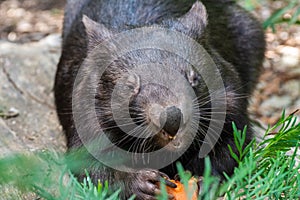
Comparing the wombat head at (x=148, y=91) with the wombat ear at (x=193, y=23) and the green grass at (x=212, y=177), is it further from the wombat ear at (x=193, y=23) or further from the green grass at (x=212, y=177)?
the green grass at (x=212, y=177)

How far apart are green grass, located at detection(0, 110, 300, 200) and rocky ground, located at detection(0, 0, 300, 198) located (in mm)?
1349

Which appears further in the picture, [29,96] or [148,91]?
[29,96]

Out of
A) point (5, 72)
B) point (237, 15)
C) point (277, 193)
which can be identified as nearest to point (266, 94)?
point (237, 15)

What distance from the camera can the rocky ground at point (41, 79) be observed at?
16.9 feet

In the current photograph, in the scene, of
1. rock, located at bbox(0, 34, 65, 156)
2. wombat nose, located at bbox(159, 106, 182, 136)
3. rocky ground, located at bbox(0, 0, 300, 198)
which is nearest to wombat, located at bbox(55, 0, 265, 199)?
wombat nose, located at bbox(159, 106, 182, 136)

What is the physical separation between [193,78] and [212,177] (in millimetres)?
1065

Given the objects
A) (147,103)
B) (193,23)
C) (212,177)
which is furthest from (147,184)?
(193,23)

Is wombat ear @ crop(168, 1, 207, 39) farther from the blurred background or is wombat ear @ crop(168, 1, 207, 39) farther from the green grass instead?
the blurred background

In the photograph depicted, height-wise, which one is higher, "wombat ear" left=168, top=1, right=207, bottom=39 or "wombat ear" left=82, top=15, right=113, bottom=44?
"wombat ear" left=168, top=1, right=207, bottom=39

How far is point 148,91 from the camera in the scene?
3.67 m

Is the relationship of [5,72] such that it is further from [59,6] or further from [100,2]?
[59,6]

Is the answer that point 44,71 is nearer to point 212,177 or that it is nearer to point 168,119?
point 168,119

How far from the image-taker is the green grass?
8.07ft

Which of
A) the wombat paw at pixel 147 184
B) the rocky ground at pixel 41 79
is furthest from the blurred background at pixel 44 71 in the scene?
the wombat paw at pixel 147 184
